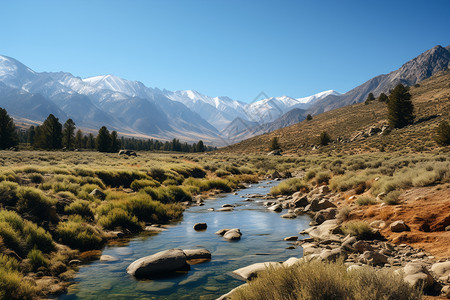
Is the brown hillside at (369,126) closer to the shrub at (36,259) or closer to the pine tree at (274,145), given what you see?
the pine tree at (274,145)

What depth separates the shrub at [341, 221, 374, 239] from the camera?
10.4m

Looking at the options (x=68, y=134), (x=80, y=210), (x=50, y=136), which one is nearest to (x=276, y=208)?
(x=80, y=210)

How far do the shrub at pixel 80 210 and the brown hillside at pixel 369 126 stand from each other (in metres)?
48.1

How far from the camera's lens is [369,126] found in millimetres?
76250

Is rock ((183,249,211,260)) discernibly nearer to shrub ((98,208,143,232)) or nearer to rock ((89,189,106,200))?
shrub ((98,208,143,232))

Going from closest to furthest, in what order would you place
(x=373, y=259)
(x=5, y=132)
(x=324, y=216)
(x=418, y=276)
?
(x=418, y=276)
(x=373, y=259)
(x=324, y=216)
(x=5, y=132)

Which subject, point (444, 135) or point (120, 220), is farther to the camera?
point (444, 135)

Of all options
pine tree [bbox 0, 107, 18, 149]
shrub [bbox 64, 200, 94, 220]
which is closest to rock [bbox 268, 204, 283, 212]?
shrub [bbox 64, 200, 94, 220]

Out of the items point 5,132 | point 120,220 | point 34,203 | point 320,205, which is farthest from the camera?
point 5,132

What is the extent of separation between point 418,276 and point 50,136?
9812 cm

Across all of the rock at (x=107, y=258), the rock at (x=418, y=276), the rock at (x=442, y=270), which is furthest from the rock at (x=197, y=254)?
the rock at (x=442, y=270)

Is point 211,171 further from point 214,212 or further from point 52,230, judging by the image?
point 52,230

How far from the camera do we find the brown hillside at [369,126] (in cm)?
5240

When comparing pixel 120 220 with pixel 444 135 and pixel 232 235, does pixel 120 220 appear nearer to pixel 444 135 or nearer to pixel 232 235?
pixel 232 235
